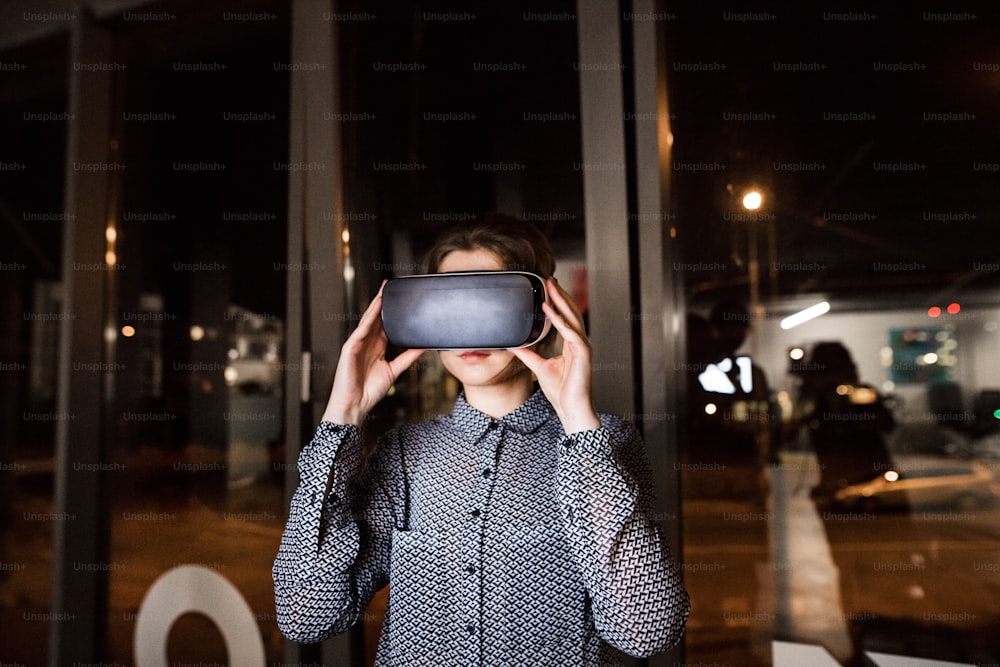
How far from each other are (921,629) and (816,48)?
1443 millimetres

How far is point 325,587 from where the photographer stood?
986 millimetres

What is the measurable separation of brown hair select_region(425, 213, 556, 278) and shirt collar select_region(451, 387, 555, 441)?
0.23m

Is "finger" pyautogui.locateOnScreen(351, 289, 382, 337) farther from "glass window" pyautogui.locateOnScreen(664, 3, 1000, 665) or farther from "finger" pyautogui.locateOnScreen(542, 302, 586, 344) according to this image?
"glass window" pyautogui.locateOnScreen(664, 3, 1000, 665)

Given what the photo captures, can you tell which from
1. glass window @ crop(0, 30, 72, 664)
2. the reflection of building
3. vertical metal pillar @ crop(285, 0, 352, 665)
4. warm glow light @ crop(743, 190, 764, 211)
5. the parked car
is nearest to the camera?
the parked car

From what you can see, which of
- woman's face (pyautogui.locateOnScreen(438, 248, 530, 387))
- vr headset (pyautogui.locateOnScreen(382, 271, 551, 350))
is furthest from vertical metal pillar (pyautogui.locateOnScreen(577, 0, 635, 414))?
vr headset (pyautogui.locateOnScreen(382, 271, 551, 350))

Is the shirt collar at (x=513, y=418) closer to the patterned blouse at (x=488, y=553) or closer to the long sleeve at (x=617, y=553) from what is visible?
the patterned blouse at (x=488, y=553)

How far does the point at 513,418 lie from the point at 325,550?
1.24 ft

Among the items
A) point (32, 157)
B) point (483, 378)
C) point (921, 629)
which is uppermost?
point (32, 157)

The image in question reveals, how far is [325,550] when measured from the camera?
0.99 meters

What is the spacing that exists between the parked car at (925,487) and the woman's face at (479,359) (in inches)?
38.7

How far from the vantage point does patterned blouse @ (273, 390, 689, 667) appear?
0.90 meters

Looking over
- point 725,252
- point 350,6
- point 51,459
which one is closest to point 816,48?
point 725,252

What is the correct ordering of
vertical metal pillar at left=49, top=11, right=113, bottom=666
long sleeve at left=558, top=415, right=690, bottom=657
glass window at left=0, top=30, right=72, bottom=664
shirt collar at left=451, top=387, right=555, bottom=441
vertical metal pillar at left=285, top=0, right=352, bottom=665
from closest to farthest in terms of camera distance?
long sleeve at left=558, top=415, right=690, bottom=657 < shirt collar at left=451, top=387, right=555, bottom=441 < vertical metal pillar at left=285, top=0, right=352, bottom=665 < vertical metal pillar at left=49, top=11, right=113, bottom=666 < glass window at left=0, top=30, right=72, bottom=664

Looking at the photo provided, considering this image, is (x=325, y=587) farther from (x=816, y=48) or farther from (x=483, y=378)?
(x=816, y=48)
